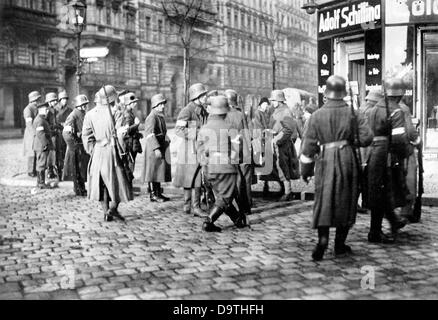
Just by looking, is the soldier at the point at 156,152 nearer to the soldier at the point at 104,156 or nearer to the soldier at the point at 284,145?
the soldier at the point at 104,156

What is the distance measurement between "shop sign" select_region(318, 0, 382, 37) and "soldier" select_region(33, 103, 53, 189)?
780 cm

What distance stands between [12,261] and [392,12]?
10673 mm

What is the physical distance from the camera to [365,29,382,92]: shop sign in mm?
13906

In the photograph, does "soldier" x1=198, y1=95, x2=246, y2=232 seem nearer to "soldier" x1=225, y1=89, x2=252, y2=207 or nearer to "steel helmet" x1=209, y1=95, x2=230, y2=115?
"steel helmet" x1=209, y1=95, x2=230, y2=115

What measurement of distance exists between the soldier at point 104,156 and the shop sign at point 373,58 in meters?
7.63

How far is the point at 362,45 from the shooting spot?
587 inches


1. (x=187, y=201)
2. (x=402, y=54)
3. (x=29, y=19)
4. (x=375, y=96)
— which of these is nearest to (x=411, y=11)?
(x=402, y=54)

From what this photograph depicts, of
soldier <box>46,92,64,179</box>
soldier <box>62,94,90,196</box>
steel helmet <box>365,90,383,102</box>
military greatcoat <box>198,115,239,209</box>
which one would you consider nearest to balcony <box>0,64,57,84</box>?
soldier <box>46,92,64,179</box>

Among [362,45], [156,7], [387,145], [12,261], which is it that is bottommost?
[12,261]

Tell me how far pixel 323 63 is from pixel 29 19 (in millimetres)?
25878

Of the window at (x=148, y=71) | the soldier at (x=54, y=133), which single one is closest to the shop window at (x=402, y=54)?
the soldier at (x=54, y=133)

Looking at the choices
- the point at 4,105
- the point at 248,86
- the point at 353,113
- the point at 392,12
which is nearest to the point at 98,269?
the point at 353,113

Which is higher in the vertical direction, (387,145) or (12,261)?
(387,145)
